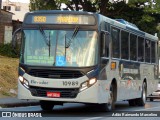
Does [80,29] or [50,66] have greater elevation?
[80,29]

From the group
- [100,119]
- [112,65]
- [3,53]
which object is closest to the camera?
[100,119]

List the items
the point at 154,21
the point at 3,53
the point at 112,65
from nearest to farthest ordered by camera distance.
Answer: the point at 112,65 → the point at 3,53 → the point at 154,21

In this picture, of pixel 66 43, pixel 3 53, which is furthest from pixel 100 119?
pixel 3 53

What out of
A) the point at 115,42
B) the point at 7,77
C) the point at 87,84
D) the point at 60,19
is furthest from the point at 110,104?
the point at 7,77

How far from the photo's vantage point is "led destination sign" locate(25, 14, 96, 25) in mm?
16188

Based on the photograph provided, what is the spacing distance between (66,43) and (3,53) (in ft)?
81.0

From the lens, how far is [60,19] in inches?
641

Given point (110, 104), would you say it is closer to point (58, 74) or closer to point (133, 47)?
point (58, 74)

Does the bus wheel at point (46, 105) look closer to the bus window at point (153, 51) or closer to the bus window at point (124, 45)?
the bus window at point (124, 45)

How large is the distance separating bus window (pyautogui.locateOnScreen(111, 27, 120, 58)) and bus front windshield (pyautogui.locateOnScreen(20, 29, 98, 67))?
1.90 metres

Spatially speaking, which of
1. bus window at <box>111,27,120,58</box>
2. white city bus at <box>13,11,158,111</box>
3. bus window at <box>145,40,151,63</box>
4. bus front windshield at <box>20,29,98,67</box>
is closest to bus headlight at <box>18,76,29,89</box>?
white city bus at <box>13,11,158,111</box>

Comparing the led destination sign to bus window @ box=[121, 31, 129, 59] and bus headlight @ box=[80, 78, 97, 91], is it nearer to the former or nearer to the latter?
bus headlight @ box=[80, 78, 97, 91]

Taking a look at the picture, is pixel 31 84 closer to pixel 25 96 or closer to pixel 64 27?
pixel 25 96

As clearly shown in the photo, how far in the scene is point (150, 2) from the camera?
40281 millimetres
